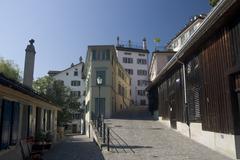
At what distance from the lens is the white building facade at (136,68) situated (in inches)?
2181

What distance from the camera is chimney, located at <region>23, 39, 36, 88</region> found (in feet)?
56.0

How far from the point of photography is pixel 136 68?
56.7 meters

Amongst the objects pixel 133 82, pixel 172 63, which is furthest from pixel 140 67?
pixel 172 63

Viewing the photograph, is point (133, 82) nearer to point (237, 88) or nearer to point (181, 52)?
point (181, 52)

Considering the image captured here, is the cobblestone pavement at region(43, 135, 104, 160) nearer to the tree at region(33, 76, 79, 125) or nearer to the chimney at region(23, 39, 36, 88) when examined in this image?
the chimney at region(23, 39, 36, 88)

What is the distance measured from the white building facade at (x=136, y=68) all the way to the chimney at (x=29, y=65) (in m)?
37.8

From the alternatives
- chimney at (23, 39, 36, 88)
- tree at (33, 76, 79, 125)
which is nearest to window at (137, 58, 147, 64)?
tree at (33, 76, 79, 125)

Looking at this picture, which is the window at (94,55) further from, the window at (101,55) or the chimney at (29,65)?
the chimney at (29,65)

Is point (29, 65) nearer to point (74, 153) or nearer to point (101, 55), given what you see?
point (74, 153)

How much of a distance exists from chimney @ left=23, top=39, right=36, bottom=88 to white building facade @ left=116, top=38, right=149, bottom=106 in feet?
124

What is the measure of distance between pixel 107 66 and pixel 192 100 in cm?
1720

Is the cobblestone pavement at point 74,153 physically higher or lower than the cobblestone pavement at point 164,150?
lower

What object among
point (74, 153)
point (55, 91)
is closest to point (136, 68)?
point (55, 91)

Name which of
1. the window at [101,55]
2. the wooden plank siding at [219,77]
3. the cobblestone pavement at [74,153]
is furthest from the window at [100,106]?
the wooden plank siding at [219,77]
